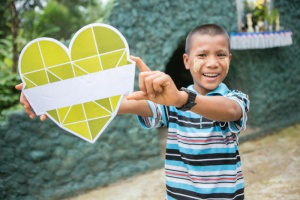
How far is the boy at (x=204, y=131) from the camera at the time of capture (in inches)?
47.3

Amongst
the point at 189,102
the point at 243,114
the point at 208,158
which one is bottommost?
the point at 208,158

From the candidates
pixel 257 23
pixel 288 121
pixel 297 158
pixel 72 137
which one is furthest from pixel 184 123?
pixel 288 121

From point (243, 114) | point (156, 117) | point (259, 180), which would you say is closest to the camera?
point (243, 114)

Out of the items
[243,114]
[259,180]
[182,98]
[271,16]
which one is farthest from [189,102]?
[271,16]

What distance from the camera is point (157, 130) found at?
3.97 metres

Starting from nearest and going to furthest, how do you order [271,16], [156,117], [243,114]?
1. [243,114]
2. [156,117]
3. [271,16]

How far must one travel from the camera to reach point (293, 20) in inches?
207

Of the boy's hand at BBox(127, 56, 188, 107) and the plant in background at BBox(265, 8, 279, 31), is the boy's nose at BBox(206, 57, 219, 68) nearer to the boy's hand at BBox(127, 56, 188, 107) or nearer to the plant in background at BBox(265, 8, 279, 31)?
the boy's hand at BBox(127, 56, 188, 107)

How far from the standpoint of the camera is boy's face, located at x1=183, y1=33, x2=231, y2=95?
1195 millimetres

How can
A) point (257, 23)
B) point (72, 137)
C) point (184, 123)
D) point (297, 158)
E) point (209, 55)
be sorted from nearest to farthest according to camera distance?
point (209, 55) < point (184, 123) < point (72, 137) < point (297, 158) < point (257, 23)

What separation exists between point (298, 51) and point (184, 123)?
4.87m

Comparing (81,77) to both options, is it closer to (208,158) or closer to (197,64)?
(197,64)

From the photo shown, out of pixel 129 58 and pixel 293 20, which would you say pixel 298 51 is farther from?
pixel 129 58

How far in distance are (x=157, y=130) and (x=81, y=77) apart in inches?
115
